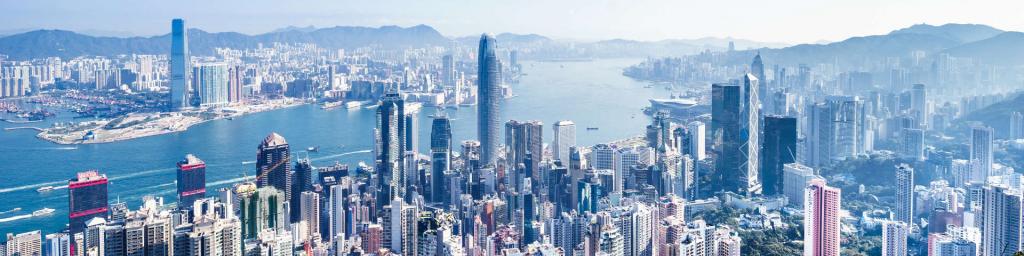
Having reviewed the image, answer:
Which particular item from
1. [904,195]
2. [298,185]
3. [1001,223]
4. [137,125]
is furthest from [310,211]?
[137,125]

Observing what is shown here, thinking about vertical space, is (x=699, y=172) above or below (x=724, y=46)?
below

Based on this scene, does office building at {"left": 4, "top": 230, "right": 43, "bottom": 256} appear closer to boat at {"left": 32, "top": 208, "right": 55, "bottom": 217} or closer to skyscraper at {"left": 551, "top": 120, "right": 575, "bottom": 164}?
boat at {"left": 32, "top": 208, "right": 55, "bottom": 217}

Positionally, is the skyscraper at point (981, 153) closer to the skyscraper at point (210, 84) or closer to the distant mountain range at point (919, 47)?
the distant mountain range at point (919, 47)

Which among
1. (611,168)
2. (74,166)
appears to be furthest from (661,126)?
(74,166)

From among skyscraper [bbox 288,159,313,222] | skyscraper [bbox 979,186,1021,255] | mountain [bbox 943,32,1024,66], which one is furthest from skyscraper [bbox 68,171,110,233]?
mountain [bbox 943,32,1024,66]

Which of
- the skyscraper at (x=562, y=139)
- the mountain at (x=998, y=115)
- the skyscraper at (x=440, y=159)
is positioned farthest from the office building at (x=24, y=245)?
the mountain at (x=998, y=115)

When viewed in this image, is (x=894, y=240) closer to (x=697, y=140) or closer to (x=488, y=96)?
(x=697, y=140)

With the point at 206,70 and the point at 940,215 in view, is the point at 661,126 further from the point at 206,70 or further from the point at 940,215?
the point at 206,70
